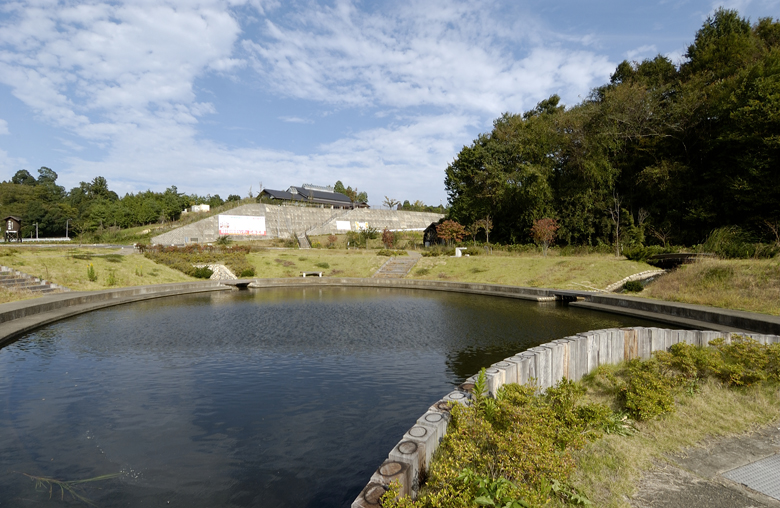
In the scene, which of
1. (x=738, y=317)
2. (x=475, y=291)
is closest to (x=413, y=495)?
(x=738, y=317)

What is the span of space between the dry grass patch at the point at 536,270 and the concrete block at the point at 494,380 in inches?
756

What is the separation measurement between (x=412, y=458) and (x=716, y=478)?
331 cm

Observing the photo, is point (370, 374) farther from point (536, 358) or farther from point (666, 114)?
point (666, 114)

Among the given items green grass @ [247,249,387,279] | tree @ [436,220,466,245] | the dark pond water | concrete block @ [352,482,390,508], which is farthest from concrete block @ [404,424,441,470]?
tree @ [436,220,466,245]

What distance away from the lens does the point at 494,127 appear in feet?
167

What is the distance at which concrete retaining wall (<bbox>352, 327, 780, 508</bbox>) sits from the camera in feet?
11.9

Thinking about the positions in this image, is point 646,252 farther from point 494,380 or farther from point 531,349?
point 494,380

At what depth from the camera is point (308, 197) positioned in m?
75.8

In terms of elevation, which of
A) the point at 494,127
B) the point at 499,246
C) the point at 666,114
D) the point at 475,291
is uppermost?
the point at 494,127

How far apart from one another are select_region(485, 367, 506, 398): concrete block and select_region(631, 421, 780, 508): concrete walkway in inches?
Answer: 75.0

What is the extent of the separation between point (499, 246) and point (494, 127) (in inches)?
816

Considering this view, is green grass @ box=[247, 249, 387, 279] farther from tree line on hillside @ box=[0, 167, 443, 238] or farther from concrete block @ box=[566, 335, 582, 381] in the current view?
tree line on hillside @ box=[0, 167, 443, 238]

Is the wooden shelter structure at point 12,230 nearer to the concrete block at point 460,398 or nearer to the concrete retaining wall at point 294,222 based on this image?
the concrete retaining wall at point 294,222

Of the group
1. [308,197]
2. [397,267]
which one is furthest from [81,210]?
[397,267]
